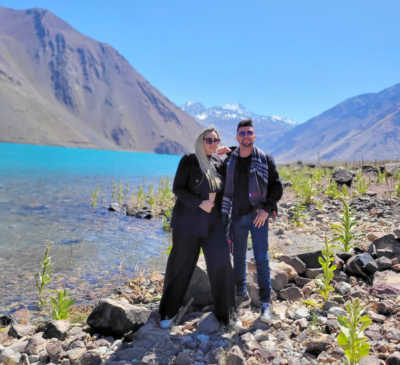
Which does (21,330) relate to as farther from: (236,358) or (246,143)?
(246,143)

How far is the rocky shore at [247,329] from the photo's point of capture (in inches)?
140

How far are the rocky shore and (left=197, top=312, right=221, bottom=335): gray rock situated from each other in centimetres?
1

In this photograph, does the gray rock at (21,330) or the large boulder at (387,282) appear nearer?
the gray rock at (21,330)

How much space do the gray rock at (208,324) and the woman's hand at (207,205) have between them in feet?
4.50

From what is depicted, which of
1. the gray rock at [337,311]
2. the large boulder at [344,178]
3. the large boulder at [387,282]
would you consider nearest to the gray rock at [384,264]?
the large boulder at [387,282]

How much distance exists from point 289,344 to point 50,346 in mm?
2641

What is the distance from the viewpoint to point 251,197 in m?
4.57

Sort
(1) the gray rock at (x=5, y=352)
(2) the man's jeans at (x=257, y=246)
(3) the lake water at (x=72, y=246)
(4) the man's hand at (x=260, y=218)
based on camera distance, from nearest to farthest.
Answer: (1) the gray rock at (x=5, y=352), (4) the man's hand at (x=260, y=218), (2) the man's jeans at (x=257, y=246), (3) the lake water at (x=72, y=246)

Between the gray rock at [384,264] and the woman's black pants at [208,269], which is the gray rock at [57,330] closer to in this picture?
the woman's black pants at [208,269]

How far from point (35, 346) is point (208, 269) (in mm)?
2196

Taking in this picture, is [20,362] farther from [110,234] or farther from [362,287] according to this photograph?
[110,234]

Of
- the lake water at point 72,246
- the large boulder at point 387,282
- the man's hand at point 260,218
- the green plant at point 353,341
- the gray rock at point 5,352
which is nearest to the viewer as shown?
the green plant at point 353,341

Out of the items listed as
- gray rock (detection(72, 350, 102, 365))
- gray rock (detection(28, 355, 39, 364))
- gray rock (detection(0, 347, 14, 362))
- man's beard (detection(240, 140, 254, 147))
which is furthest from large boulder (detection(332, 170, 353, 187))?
gray rock (detection(0, 347, 14, 362))

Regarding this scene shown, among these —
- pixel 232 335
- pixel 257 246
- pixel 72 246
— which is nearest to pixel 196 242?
pixel 257 246
